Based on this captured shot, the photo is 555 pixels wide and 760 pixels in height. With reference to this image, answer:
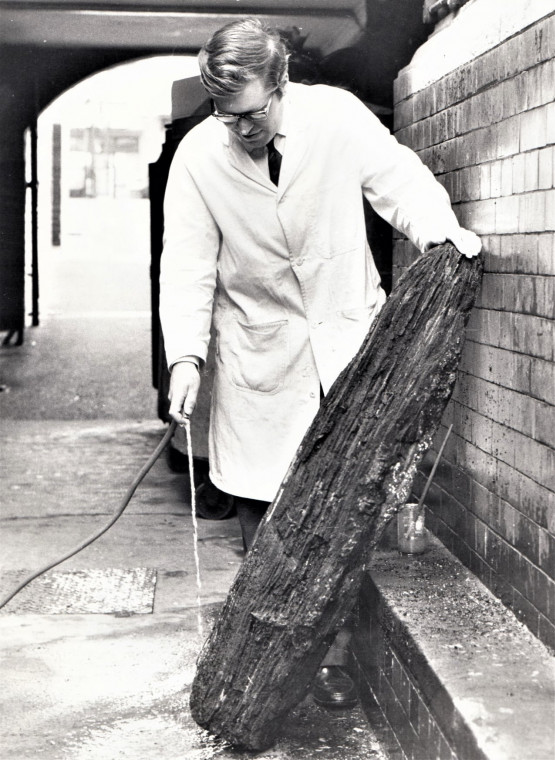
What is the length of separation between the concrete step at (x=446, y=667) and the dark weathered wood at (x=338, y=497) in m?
0.25

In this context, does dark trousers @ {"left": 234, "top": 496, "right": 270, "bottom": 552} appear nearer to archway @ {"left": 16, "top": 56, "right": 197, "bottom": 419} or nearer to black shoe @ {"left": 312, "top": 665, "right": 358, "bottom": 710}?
black shoe @ {"left": 312, "top": 665, "right": 358, "bottom": 710}

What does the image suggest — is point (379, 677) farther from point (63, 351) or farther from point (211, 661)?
point (63, 351)

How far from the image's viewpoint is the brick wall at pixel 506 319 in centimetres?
286

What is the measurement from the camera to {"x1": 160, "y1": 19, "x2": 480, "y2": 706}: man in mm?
3283

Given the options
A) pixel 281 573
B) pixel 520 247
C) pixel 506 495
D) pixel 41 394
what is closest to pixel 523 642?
pixel 506 495

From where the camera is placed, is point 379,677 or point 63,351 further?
point 63,351

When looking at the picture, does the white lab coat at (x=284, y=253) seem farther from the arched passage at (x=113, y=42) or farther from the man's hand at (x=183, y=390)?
the arched passage at (x=113, y=42)

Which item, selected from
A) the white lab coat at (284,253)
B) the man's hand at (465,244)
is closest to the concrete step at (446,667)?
the white lab coat at (284,253)

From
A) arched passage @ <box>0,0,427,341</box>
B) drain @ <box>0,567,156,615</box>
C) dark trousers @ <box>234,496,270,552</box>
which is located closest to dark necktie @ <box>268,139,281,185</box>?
dark trousers @ <box>234,496,270,552</box>

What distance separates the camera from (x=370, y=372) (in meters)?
3.05

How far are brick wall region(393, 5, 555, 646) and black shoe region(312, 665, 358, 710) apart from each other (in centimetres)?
55

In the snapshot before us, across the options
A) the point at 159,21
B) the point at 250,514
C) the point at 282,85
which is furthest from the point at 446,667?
the point at 159,21

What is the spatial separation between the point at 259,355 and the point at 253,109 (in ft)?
2.45

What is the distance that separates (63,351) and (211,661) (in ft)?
32.4
